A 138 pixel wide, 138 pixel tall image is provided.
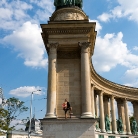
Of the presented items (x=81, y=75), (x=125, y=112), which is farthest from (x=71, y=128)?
(x=125, y=112)

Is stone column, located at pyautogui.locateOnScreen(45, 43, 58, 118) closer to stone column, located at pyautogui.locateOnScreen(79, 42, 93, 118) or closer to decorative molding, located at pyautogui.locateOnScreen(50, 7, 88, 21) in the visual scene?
stone column, located at pyautogui.locateOnScreen(79, 42, 93, 118)

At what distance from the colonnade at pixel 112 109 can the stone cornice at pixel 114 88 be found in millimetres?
1471

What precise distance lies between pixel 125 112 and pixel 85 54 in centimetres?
4240

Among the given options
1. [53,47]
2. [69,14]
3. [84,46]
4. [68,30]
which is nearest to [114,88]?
[69,14]

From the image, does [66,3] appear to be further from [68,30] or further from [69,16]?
[68,30]

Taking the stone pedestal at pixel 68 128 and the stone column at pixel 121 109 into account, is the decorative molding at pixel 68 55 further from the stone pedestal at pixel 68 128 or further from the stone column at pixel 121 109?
the stone column at pixel 121 109

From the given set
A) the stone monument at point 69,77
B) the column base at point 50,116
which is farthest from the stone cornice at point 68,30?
the column base at point 50,116

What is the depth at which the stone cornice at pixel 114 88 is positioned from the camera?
203ft

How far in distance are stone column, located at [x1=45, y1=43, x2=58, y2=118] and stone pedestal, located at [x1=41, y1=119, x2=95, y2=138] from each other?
115cm

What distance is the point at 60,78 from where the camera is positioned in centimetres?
3462

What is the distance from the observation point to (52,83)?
108ft

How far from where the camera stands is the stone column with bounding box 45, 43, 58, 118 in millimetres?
31562

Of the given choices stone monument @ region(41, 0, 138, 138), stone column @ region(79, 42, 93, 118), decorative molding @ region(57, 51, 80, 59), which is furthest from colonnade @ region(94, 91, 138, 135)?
stone column @ region(79, 42, 93, 118)

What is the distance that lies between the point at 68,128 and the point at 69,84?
22.3 ft
